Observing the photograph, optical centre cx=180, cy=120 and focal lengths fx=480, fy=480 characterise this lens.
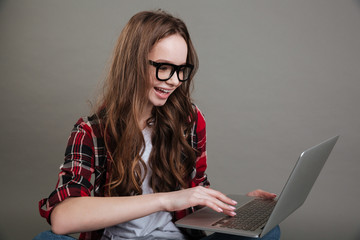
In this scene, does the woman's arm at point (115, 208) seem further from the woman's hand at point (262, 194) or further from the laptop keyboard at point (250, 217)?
the woman's hand at point (262, 194)

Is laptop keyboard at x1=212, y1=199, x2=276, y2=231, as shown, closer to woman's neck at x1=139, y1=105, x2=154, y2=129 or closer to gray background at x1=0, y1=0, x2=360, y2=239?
woman's neck at x1=139, y1=105, x2=154, y2=129

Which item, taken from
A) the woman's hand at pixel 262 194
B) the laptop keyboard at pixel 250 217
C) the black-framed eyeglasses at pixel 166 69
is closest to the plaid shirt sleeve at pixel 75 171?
the black-framed eyeglasses at pixel 166 69

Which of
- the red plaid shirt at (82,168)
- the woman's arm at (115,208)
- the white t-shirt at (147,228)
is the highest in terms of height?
the red plaid shirt at (82,168)

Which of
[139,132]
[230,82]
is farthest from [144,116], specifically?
[230,82]

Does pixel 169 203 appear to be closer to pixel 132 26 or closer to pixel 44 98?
pixel 132 26

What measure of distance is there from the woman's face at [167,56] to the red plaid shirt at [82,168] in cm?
30

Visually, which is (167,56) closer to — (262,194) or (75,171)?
(75,171)

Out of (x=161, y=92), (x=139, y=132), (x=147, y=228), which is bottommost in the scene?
(x=147, y=228)

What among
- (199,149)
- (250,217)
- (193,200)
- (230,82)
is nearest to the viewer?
(193,200)

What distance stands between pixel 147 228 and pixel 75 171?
381 millimetres

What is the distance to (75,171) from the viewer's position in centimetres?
182

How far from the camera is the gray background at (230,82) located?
379cm

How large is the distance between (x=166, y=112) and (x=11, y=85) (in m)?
2.14

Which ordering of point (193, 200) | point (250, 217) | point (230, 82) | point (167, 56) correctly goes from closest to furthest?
point (193, 200), point (250, 217), point (167, 56), point (230, 82)
